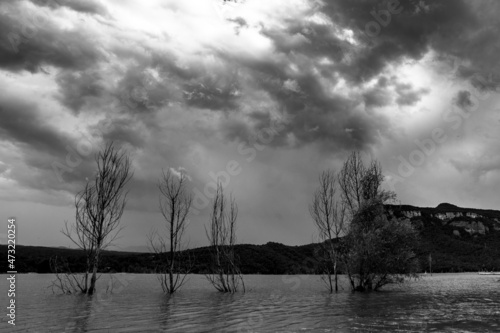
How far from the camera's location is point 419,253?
172 ft

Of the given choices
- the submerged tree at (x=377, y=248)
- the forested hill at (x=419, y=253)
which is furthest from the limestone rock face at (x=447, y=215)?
the submerged tree at (x=377, y=248)

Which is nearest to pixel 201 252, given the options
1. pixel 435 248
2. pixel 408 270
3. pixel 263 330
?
pixel 408 270

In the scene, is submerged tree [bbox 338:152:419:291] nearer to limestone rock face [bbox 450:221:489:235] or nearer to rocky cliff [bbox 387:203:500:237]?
rocky cliff [bbox 387:203:500:237]

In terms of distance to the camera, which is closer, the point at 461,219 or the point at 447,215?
the point at 461,219

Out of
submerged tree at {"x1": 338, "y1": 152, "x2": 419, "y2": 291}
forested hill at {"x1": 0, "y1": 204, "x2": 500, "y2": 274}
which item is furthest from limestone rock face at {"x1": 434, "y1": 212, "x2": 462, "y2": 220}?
submerged tree at {"x1": 338, "y1": 152, "x2": 419, "y2": 291}

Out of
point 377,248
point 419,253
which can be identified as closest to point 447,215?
point 419,253

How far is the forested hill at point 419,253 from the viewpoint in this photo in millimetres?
99312

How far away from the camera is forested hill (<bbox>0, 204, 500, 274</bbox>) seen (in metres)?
99.3

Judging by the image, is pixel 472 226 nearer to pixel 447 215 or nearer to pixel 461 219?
pixel 461 219

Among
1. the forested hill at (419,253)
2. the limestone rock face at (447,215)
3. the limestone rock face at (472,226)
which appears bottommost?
the forested hill at (419,253)

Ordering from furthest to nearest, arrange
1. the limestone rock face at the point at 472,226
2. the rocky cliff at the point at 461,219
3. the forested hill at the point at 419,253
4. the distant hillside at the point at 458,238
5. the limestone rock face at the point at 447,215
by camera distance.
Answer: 1. the limestone rock face at the point at 447,215
2. the limestone rock face at the point at 472,226
3. the rocky cliff at the point at 461,219
4. the distant hillside at the point at 458,238
5. the forested hill at the point at 419,253

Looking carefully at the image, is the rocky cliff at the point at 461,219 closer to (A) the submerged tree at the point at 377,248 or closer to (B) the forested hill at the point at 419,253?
(B) the forested hill at the point at 419,253

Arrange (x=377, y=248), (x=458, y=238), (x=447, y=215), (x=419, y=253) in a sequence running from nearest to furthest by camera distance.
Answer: (x=377, y=248), (x=419, y=253), (x=458, y=238), (x=447, y=215)

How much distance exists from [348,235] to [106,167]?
2379 centimetres
